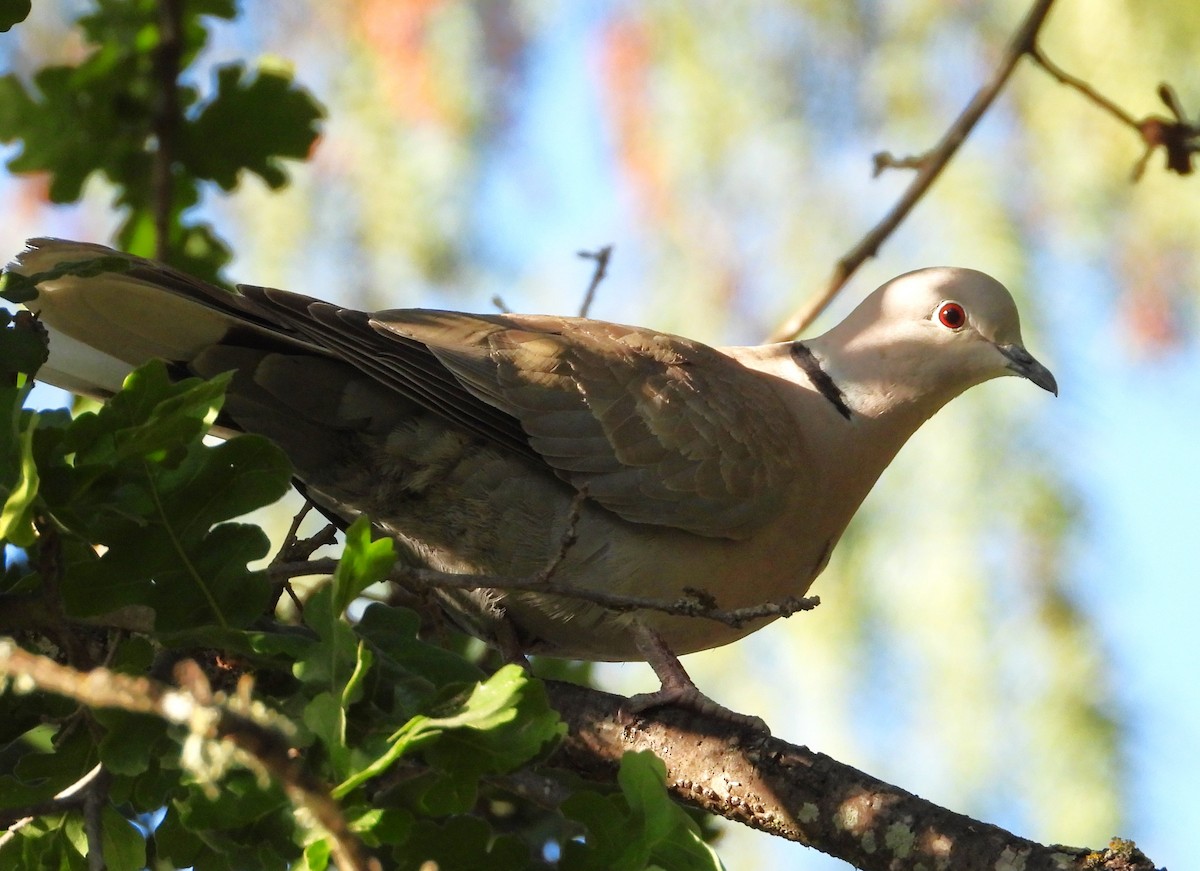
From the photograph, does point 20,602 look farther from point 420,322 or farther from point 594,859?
point 420,322

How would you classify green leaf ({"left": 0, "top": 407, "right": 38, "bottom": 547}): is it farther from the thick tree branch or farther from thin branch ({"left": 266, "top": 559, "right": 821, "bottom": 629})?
the thick tree branch

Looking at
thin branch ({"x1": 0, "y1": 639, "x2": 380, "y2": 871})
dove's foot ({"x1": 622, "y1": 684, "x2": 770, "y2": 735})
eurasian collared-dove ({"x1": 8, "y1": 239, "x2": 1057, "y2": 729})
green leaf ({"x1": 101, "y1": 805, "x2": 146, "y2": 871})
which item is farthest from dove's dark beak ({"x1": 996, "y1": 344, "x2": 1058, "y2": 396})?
thin branch ({"x1": 0, "y1": 639, "x2": 380, "y2": 871})

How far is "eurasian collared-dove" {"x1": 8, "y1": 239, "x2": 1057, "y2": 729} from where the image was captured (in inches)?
102

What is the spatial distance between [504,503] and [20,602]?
48.8 inches

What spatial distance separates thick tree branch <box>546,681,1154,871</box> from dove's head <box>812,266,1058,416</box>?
121 centimetres

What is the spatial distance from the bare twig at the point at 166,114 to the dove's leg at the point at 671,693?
1.40 m

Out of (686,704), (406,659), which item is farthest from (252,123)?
(406,659)

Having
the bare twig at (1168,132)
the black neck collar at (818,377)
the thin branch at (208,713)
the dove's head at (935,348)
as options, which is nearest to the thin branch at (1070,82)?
the bare twig at (1168,132)

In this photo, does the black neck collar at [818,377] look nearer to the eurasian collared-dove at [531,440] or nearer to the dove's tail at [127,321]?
the eurasian collared-dove at [531,440]

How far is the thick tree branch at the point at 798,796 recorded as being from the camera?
189 cm

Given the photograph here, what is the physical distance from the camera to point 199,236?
131 inches

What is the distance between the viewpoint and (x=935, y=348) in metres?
3.29

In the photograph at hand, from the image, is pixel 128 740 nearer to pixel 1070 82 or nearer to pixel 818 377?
pixel 818 377

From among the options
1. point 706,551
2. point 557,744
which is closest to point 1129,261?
point 706,551
